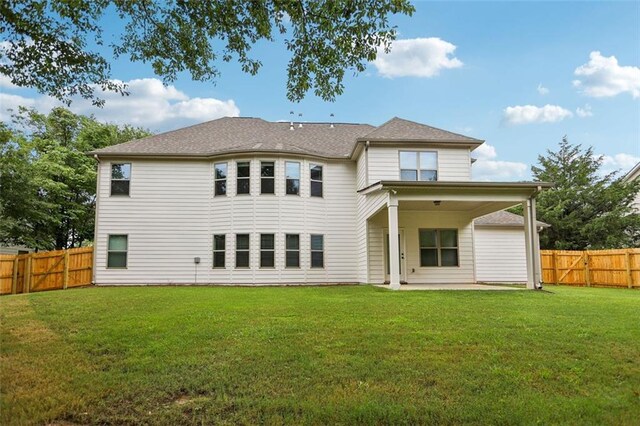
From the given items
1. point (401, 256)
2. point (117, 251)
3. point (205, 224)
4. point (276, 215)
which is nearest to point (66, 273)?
point (117, 251)

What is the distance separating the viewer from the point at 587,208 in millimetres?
24453

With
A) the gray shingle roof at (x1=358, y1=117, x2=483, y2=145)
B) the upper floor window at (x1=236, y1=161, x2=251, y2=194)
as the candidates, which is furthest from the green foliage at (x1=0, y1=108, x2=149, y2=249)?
the gray shingle roof at (x1=358, y1=117, x2=483, y2=145)

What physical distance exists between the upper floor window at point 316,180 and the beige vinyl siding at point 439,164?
7.96ft

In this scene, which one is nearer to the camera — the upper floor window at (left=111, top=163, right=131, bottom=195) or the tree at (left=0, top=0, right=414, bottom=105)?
the tree at (left=0, top=0, right=414, bottom=105)

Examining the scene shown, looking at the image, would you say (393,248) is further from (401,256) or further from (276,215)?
(276,215)

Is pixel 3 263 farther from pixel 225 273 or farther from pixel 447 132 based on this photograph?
pixel 447 132

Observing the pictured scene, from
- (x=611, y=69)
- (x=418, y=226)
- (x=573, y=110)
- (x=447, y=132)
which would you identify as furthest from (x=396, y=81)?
(x=573, y=110)

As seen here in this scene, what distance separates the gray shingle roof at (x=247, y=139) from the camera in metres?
16.3

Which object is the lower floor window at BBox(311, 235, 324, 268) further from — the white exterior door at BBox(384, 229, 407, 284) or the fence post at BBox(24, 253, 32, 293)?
the fence post at BBox(24, 253, 32, 293)

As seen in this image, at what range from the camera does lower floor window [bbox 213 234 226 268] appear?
1592cm

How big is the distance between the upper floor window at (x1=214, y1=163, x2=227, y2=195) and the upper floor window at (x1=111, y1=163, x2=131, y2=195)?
10.7ft

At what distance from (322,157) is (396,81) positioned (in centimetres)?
468

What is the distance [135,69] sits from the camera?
309 inches

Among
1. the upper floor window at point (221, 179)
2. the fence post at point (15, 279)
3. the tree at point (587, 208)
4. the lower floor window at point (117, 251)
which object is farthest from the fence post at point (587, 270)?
the fence post at point (15, 279)
